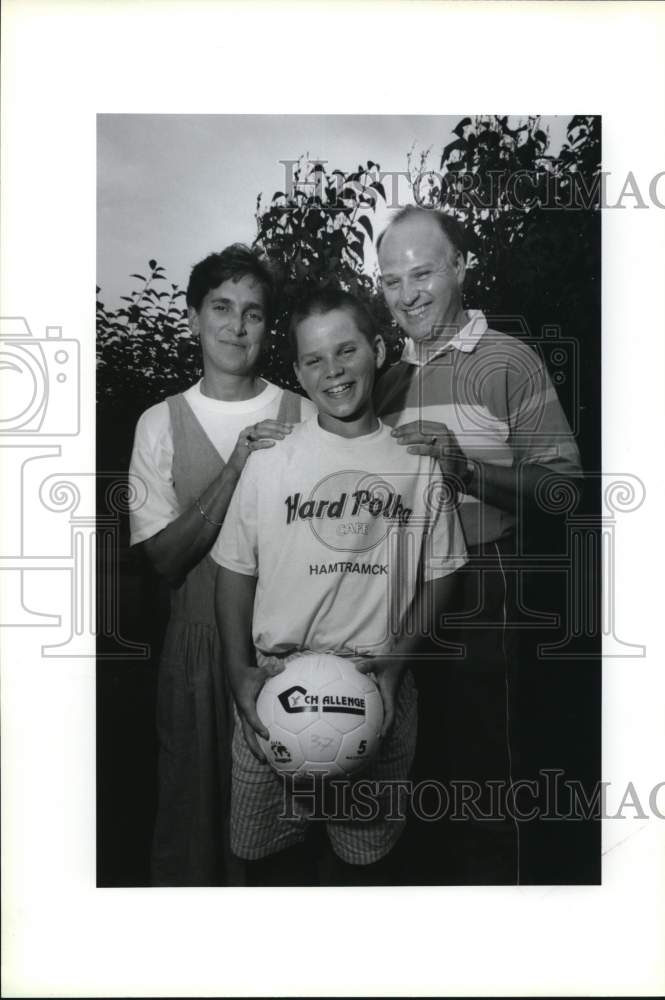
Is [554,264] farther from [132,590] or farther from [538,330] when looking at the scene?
[132,590]

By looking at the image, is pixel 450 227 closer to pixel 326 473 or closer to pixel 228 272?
pixel 228 272

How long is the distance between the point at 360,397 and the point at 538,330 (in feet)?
1.44

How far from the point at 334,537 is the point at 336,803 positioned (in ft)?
1.93

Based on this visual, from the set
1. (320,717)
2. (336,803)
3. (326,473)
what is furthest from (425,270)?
(336,803)

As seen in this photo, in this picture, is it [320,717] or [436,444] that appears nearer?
[320,717]

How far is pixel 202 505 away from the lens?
2.03 meters

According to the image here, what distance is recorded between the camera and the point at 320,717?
6.16 feet

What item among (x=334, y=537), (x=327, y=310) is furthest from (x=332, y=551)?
(x=327, y=310)

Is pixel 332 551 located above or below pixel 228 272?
below

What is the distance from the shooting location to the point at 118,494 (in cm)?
205

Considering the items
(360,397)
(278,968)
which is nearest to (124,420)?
(360,397)

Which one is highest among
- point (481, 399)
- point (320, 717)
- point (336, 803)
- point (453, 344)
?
point (453, 344)

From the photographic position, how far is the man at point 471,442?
6.69ft

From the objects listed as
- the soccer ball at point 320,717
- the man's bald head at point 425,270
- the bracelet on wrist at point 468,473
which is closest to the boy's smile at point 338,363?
the man's bald head at point 425,270
